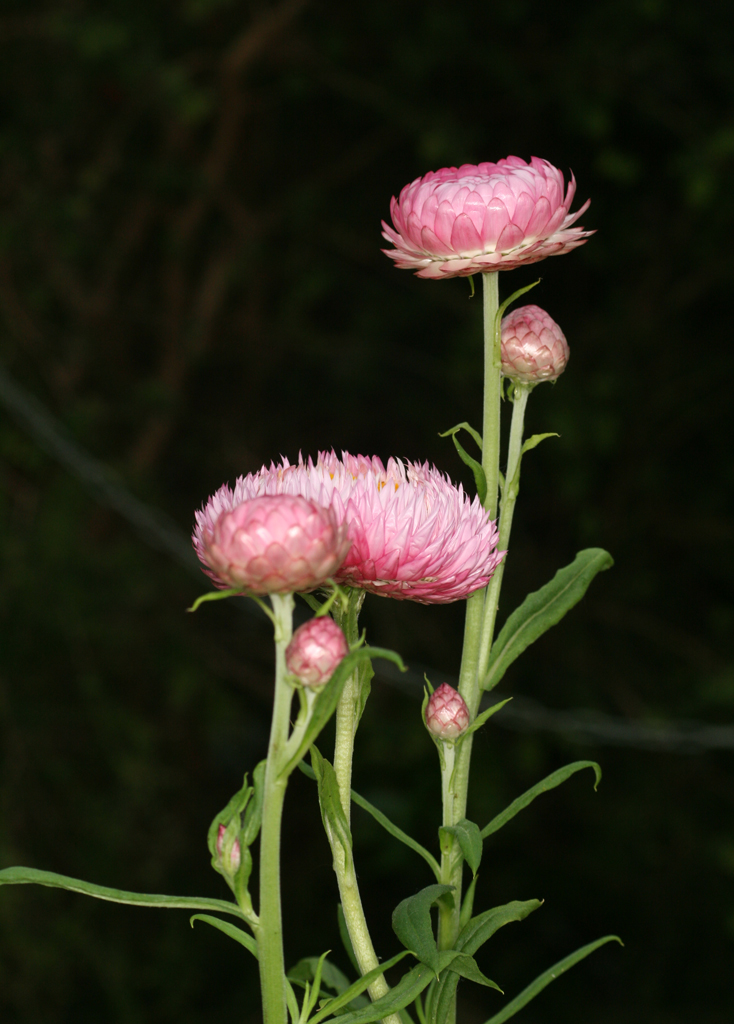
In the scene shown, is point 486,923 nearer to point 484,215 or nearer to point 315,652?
point 315,652

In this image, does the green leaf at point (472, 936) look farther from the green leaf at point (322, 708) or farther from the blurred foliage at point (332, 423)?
the blurred foliage at point (332, 423)

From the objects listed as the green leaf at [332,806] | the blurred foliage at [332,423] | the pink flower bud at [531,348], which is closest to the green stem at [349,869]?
the green leaf at [332,806]

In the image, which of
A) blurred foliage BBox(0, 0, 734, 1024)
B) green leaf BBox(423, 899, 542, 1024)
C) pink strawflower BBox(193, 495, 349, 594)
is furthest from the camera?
blurred foliage BBox(0, 0, 734, 1024)

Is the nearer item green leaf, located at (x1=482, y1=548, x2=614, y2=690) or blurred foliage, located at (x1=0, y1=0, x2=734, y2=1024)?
green leaf, located at (x1=482, y1=548, x2=614, y2=690)

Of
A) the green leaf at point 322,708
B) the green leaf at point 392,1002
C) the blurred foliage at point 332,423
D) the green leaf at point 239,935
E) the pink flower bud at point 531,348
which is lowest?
the green leaf at point 392,1002

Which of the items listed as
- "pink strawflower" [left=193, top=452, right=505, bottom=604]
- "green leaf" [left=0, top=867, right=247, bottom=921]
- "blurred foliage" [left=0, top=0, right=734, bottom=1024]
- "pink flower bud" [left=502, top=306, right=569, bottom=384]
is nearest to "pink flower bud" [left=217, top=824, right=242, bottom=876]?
"green leaf" [left=0, top=867, right=247, bottom=921]

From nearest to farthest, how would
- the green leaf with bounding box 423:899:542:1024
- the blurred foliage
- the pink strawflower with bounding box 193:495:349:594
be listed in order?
the pink strawflower with bounding box 193:495:349:594
the green leaf with bounding box 423:899:542:1024
the blurred foliage

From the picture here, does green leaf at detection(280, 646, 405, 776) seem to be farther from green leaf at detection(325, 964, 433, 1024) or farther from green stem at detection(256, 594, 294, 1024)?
green leaf at detection(325, 964, 433, 1024)
